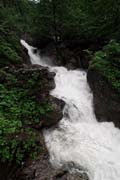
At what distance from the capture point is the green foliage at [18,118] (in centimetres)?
489

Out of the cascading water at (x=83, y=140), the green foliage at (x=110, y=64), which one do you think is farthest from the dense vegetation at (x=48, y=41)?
the cascading water at (x=83, y=140)

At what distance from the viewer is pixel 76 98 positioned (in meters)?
8.54

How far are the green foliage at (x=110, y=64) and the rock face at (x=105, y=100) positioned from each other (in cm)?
22

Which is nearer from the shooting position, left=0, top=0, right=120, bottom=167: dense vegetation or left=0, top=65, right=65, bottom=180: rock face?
left=0, top=0, right=120, bottom=167: dense vegetation

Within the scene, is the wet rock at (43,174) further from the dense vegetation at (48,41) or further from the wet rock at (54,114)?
the wet rock at (54,114)

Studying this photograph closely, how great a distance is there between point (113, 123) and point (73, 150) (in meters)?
2.44

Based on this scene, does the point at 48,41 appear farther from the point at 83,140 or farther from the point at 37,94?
the point at 83,140

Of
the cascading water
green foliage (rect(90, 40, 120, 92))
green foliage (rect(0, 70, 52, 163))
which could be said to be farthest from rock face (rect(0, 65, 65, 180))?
green foliage (rect(90, 40, 120, 92))

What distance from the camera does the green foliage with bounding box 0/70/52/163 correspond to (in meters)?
4.89

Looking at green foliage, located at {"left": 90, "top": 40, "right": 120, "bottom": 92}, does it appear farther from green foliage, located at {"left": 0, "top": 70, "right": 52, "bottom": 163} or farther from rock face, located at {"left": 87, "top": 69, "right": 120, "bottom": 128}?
green foliage, located at {"left": 0, "top": 70, "right": 52, "bottom": 163}

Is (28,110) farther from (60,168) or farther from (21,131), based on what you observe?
(60,168)

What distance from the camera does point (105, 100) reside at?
7875mm

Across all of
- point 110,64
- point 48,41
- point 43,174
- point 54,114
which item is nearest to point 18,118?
point 54,114

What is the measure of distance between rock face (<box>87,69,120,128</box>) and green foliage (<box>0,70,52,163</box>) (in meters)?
2.39
